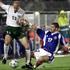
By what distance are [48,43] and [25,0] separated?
13.6 meters

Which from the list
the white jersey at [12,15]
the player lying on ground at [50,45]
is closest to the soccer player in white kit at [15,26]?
the white jersey at [12,15]

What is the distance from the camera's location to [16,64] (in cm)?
1090

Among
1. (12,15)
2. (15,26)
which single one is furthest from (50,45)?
(12,15)

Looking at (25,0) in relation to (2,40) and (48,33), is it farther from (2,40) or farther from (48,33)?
(48,33)

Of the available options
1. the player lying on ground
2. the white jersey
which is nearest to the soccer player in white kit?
the white jersey

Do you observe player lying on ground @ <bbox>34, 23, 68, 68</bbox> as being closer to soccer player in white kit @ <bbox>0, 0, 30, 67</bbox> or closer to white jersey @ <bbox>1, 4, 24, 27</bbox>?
soccer player in white kit @ <bbox>0, 0, 30, 67</bbox>

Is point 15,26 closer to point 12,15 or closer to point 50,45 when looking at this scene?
point 12,15

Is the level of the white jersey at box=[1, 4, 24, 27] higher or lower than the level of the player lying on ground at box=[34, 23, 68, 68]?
higher

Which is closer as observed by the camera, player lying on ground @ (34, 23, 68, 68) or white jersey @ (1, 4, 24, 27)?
player lying on ground @ (34, 23, 68, 68)

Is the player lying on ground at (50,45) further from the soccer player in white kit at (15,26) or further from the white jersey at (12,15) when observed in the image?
the white jersey at (12,15)

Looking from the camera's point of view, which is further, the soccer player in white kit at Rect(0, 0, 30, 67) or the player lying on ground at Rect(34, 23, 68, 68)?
the soccer player in white kit at Rect(0, 0, 30, 67)

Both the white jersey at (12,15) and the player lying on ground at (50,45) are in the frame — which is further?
the white jersey at (12,15)

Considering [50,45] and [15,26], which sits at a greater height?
[15,26]

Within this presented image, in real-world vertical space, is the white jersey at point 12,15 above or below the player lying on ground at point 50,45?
above
